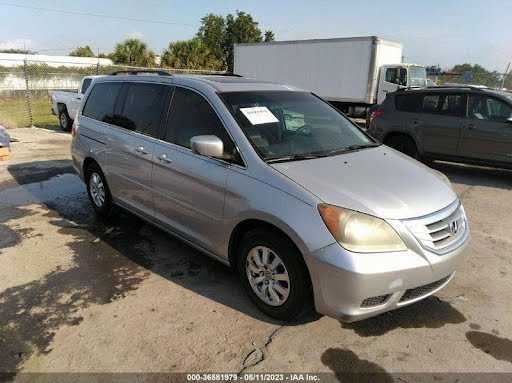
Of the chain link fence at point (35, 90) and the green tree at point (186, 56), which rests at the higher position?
the green tree at point (186, 56)

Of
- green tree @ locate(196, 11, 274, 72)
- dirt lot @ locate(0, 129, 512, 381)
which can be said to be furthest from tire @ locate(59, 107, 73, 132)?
green tree @ locate(196, 11, 274, 72)

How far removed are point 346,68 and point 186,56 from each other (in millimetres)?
23956

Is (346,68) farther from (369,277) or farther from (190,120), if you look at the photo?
(369,277)

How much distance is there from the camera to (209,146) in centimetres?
337

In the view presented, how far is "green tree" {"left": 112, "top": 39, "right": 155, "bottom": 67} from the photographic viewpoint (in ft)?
123

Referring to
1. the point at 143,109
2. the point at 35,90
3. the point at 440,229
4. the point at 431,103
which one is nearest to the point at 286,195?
the point at 440,229

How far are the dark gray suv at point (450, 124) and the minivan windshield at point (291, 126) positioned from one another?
4563 millimetres

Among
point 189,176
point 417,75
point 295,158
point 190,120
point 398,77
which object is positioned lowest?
point 189,176

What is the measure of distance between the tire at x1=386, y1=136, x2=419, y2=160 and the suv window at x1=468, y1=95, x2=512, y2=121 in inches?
46.4

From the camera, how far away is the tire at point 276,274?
3002mm

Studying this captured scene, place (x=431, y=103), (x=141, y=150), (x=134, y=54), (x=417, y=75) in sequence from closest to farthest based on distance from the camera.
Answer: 1. (x=141, y=150)
2. (x=431, y=103)
3. (x=417, y=75)
4. (x=134, y=54)

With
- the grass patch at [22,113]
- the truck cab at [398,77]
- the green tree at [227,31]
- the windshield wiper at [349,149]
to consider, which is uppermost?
the green tree at [227,31]

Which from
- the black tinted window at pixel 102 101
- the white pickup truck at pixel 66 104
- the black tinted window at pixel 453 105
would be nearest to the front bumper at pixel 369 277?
the black tinted window at pixel 102 101

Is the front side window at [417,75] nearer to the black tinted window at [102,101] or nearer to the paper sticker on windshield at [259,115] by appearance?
the black tinted window at [102,101]
